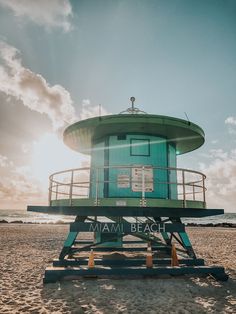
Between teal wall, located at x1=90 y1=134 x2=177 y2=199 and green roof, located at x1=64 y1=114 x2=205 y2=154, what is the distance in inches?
11.6

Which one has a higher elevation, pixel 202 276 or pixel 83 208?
pixel 83 208

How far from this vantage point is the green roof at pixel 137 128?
10195mm

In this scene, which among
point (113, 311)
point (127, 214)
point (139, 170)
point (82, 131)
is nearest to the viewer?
point (113, 311)

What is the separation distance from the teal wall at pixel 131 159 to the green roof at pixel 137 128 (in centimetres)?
30

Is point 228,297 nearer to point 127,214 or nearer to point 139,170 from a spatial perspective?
point 127,214

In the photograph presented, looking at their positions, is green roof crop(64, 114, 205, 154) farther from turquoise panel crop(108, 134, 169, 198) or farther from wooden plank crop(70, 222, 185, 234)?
wooden plank crop(70, 222, 185, 234)

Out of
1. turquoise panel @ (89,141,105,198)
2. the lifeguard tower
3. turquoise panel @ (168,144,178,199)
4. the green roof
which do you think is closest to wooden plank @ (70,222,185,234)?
the lifeguard tower

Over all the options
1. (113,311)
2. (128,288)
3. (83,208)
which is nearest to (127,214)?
(83,208)

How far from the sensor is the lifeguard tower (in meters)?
8.70

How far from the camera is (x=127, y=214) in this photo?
8.84 m

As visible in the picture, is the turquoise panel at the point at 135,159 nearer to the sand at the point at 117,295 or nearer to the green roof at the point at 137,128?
the green roof at the point at 137,128

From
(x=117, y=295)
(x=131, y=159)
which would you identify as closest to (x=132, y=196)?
(x=131, y=159)

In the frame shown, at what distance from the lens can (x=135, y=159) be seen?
10602 mm

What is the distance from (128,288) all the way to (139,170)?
372cm
